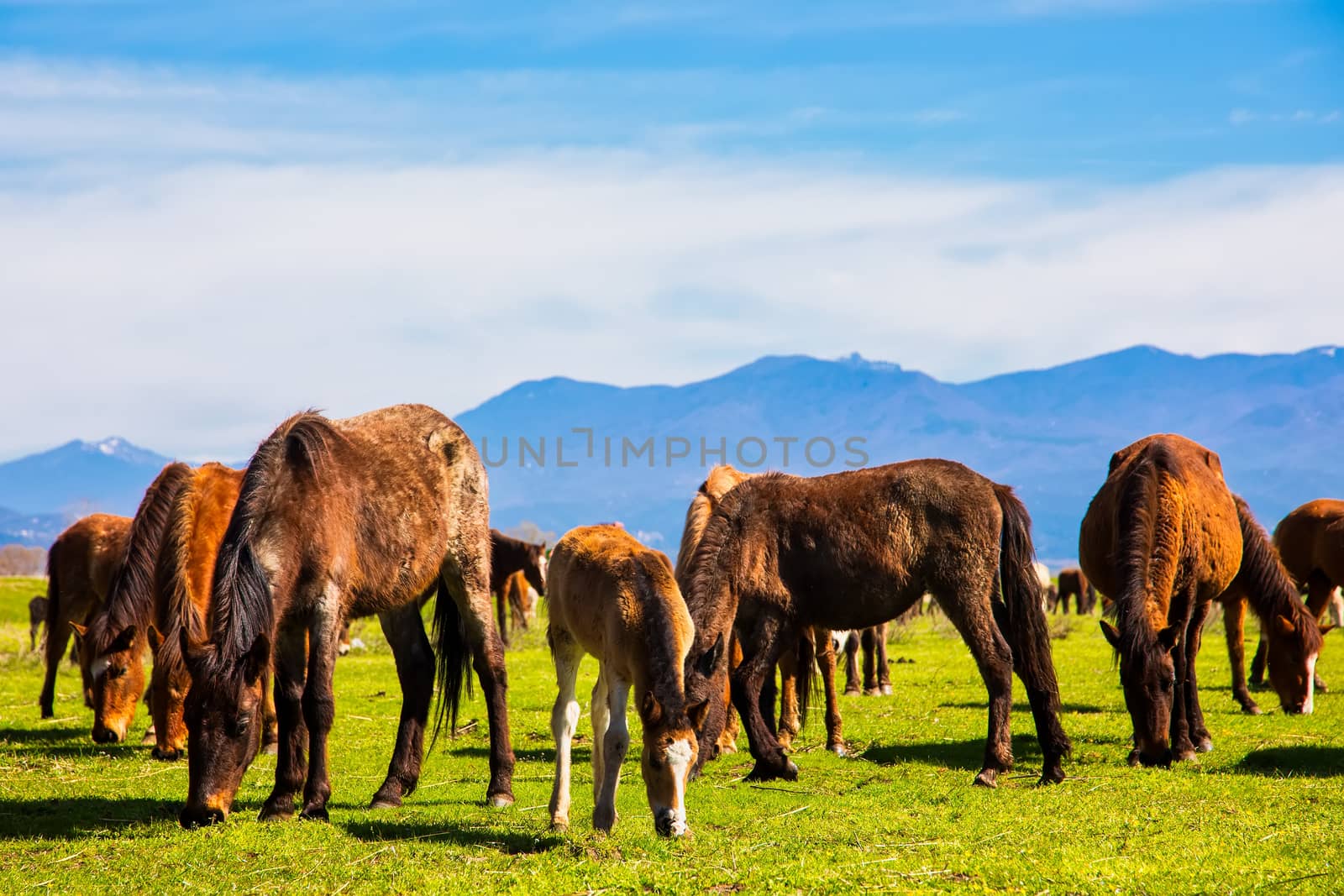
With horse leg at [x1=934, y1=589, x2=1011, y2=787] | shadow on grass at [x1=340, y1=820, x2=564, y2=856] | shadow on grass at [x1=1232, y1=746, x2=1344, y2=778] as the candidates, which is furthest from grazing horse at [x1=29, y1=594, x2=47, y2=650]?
shadow on grass at [x1=1232, y1=746, x2=1344, y2=778]

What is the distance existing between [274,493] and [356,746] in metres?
4.79

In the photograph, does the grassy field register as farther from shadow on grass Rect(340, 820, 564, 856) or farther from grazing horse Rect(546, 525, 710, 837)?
grazing horse Rect(546, 525, 710, 837)

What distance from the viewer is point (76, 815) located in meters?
8.89

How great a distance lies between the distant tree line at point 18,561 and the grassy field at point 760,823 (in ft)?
209

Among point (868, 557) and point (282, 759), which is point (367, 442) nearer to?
point (282, 759)

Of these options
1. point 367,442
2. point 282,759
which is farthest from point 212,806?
point 367,442

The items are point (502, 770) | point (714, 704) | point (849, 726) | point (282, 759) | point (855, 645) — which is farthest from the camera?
point (855, 645)

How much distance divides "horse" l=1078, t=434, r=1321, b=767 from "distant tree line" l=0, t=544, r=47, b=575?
68.2m

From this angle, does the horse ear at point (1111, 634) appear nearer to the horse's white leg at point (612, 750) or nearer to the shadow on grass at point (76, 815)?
the horse's white leg at point (612, 750)

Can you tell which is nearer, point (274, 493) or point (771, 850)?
point (771, 850)

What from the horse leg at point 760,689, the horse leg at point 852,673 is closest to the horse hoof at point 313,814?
the horse leg at point 760,689

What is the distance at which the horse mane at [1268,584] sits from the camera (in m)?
14.0

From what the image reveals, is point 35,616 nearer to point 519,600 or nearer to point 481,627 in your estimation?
point 519,600

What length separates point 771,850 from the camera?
746 centimetres
